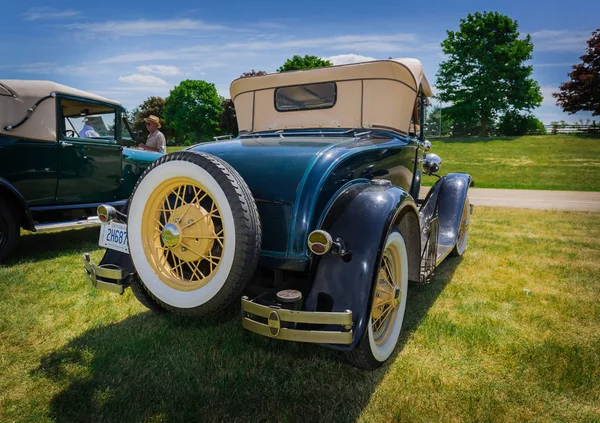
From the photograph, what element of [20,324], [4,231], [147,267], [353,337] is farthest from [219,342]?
[4,231]

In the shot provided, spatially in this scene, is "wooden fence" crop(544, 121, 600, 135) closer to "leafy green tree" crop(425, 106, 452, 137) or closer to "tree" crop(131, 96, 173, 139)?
"leafy green tree" crop(425, 106, 452, 137)

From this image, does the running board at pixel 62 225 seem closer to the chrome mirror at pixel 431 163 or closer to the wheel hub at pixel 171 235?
the wheel hub at pixel 171 235

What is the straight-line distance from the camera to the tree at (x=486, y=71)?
31.8 m

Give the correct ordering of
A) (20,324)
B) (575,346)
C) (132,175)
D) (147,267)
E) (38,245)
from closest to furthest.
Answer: (147,267)
(575,346)
(20,324)
(38,245)
(132,175)

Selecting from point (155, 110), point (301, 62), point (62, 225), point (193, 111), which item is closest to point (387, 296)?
point (62, 225)

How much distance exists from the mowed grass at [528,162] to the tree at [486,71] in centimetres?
536

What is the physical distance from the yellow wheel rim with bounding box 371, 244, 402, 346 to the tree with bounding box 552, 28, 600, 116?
34112mm

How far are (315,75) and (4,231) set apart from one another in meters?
4.01

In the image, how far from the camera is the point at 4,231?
188 inches

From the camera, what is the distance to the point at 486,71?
32438mm

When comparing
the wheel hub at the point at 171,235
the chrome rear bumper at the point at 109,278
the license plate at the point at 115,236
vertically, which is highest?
the wheel hub at the point at 171,235

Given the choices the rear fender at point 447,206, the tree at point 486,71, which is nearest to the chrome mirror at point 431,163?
the rear fender at point 447,206

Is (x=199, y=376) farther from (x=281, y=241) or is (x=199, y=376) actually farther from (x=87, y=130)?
(x=87, y=130)

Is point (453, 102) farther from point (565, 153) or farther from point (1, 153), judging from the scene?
point (1, 153)
